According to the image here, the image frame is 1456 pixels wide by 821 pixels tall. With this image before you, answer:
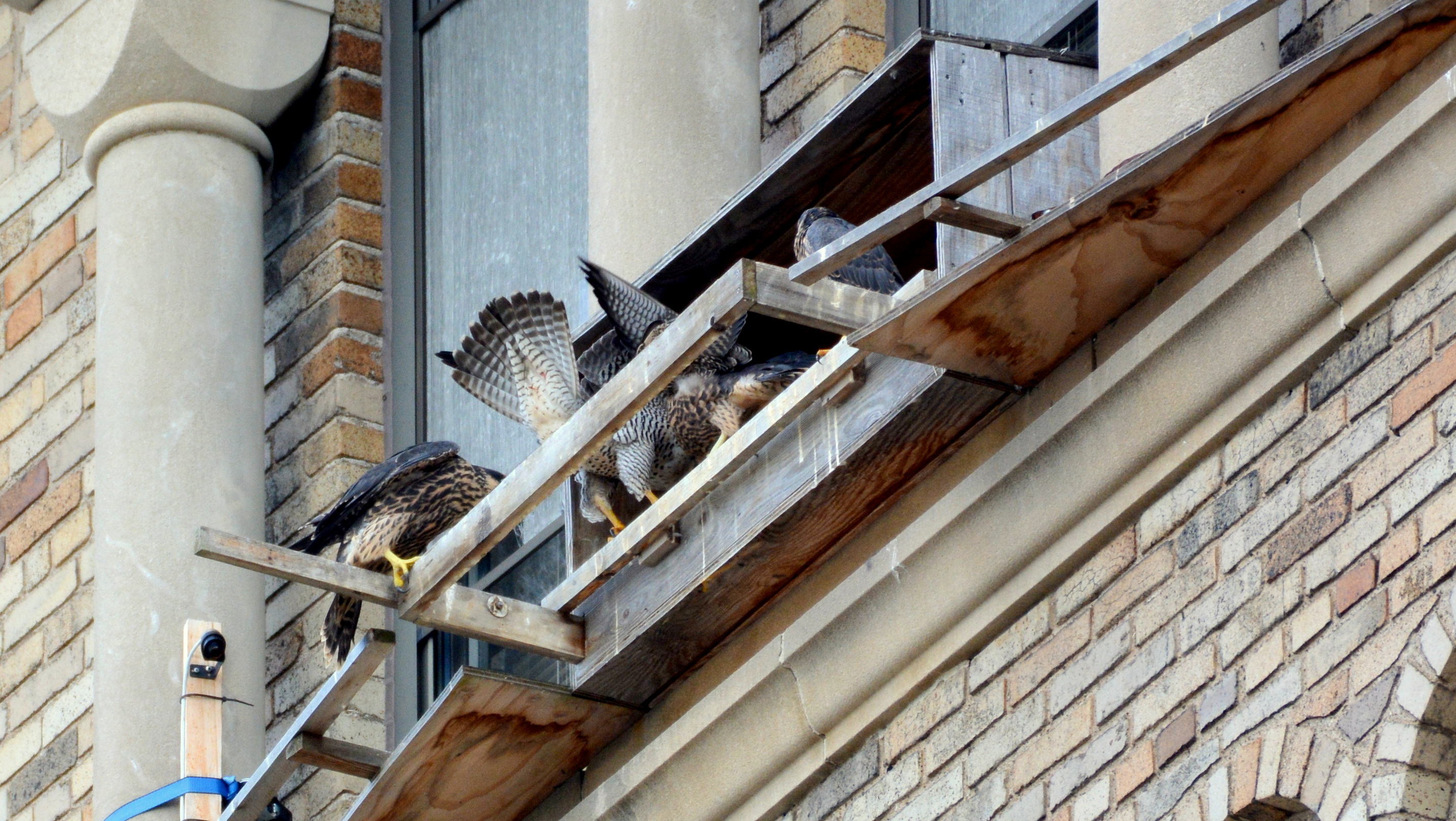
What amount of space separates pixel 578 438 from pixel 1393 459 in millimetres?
1566

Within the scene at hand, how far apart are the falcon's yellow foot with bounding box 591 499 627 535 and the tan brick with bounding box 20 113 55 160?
381 cm

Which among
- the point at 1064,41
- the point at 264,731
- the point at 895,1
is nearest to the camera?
the point at 1064,41

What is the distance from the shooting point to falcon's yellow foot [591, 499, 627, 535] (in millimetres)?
6820

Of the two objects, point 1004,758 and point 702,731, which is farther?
point 702,731

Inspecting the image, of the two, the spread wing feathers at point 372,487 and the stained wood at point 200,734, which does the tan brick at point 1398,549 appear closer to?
the spread wing feathers at point 372,487

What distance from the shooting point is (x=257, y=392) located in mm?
8672

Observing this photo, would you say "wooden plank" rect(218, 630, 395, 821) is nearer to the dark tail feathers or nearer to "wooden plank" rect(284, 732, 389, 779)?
"wooden plank" rect(284, 732, 389, 779)

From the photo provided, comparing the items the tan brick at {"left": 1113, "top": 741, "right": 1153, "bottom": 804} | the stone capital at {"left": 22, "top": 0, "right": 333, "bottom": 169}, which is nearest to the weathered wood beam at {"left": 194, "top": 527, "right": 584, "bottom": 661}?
the tan brick at {"left": 1113, "top": 741, "right": 1153, "bottom": 804}

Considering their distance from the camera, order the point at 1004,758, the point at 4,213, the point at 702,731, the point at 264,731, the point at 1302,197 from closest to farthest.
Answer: the point at 1302,197, the point at 1004,758, the point at 702,731, the point at 264,731, the point at 4,213

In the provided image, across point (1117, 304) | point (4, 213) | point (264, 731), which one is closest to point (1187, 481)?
point (1117, 304)

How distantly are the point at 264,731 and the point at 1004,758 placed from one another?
10.6 ft

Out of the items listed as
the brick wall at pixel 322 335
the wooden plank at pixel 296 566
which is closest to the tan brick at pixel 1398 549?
the wooden plank at pixel 296 566

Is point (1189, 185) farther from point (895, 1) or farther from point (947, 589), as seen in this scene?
point (895, 1)

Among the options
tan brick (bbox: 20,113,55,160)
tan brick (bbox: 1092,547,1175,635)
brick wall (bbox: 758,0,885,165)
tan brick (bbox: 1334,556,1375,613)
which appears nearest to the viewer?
tan brick (bbox: 1334,556,1375,613)
